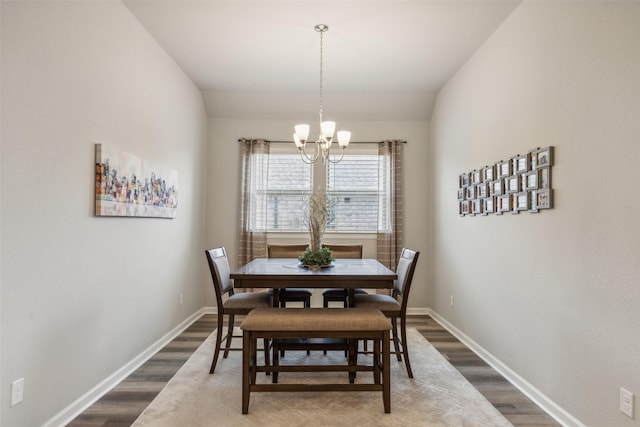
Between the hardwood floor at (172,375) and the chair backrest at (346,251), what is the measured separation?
1.06 metres

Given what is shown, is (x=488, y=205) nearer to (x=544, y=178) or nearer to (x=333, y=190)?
(x=544, y=178)

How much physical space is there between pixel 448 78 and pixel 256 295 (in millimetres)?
3059

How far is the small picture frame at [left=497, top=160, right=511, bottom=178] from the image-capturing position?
2.93 meters

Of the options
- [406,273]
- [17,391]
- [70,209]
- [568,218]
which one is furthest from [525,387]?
[70,209]

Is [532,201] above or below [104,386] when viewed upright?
above

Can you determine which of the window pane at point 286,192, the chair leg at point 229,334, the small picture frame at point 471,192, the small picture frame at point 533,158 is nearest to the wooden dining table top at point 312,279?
the chair leg at point 229,334

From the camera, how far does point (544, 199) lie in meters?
2.45

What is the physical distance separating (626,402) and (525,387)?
0.84m

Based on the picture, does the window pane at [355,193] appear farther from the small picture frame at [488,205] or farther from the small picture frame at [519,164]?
the small picture frame at [519,164]

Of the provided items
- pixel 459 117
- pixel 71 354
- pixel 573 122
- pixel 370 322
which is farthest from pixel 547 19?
pixel 71 354

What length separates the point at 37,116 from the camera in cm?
198

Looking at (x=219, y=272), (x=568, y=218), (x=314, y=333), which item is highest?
(x=568, y=218)

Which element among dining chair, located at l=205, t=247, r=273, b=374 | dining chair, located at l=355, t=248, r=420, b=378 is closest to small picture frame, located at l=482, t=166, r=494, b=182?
dining chair, located at l=355, t=248, r=420, b=378

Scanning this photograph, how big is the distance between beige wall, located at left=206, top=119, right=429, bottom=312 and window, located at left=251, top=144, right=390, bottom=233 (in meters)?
0.19
